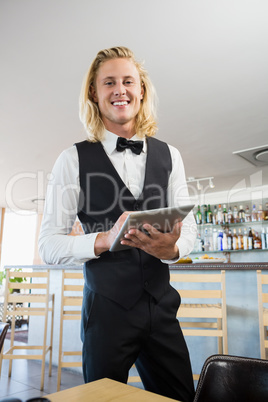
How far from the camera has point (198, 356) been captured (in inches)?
109

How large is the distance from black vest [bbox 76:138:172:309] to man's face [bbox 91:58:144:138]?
0.13 metres

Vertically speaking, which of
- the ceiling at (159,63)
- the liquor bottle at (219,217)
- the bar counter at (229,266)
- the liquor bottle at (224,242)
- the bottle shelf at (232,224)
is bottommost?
the bar counter at (229,266)

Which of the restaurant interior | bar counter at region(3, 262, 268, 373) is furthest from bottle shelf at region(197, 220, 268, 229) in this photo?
bar counter at region(3, 262, 268, 373)

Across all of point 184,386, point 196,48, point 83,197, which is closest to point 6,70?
point 196,48

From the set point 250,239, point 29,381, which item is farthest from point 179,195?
point 250,239

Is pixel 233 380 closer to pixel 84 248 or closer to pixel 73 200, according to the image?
pixel 84 248

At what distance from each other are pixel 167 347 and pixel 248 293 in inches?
72.3

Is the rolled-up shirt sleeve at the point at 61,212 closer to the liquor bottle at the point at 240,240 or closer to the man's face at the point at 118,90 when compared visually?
the man's face at the point at 118,90

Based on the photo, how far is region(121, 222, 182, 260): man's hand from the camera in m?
0.85

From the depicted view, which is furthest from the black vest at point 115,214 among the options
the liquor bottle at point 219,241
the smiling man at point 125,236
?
the liquor bottle at point 219,241

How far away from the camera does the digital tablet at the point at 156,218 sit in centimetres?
75

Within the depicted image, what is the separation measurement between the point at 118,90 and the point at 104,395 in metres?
0.91

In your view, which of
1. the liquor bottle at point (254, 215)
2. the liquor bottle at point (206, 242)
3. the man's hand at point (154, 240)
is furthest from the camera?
the liquor bottle at point (206, 242)

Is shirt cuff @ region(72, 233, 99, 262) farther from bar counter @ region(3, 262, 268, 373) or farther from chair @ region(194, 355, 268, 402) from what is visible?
bar counter @ region(3, 262, 268, 373)
